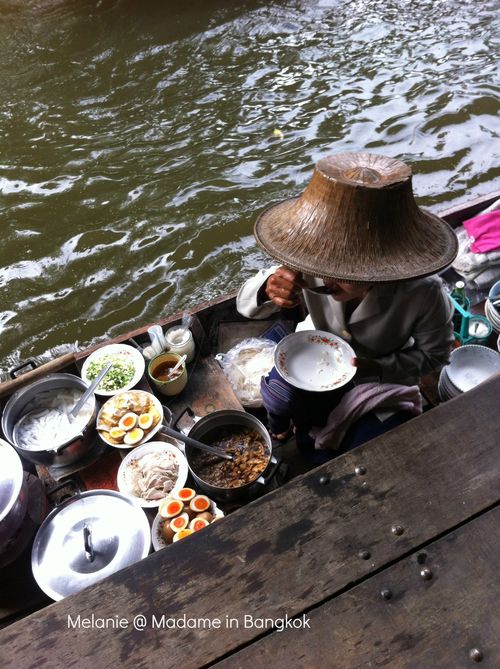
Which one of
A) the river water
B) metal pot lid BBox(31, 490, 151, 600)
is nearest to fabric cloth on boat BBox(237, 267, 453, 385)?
metal pot lid BBox(31, 490, 151, 600)

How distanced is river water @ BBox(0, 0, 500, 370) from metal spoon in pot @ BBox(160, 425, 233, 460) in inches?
93.0

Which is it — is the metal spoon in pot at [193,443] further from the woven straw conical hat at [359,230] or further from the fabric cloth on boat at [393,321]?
the woven straw conical hat at [359,230]

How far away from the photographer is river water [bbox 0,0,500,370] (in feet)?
17.1

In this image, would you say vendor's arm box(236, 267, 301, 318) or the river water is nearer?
vendor's arm box(236, 267, 301, 318)

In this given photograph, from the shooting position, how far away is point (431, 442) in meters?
1.60

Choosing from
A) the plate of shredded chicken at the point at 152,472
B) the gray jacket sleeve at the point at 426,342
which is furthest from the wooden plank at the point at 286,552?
the plate of shredded chicken at the point at 152,472

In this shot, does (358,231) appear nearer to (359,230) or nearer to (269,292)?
(359,230)

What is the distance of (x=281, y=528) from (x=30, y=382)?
89.8 inches

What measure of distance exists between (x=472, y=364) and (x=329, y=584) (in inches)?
112

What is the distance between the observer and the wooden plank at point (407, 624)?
121 centimetres

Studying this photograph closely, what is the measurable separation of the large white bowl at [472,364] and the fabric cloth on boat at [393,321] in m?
0.90

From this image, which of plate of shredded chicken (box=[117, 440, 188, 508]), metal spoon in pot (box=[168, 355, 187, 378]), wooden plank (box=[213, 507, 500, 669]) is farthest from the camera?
metal spoon in pot (box=[168, 355, 187, 378])

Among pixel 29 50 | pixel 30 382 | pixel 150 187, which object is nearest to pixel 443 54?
pixel 150 187

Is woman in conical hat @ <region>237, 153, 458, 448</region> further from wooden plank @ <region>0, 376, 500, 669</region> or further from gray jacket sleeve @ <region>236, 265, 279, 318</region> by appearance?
wooden plank @ <region>0, 376, 500, 669</region>
